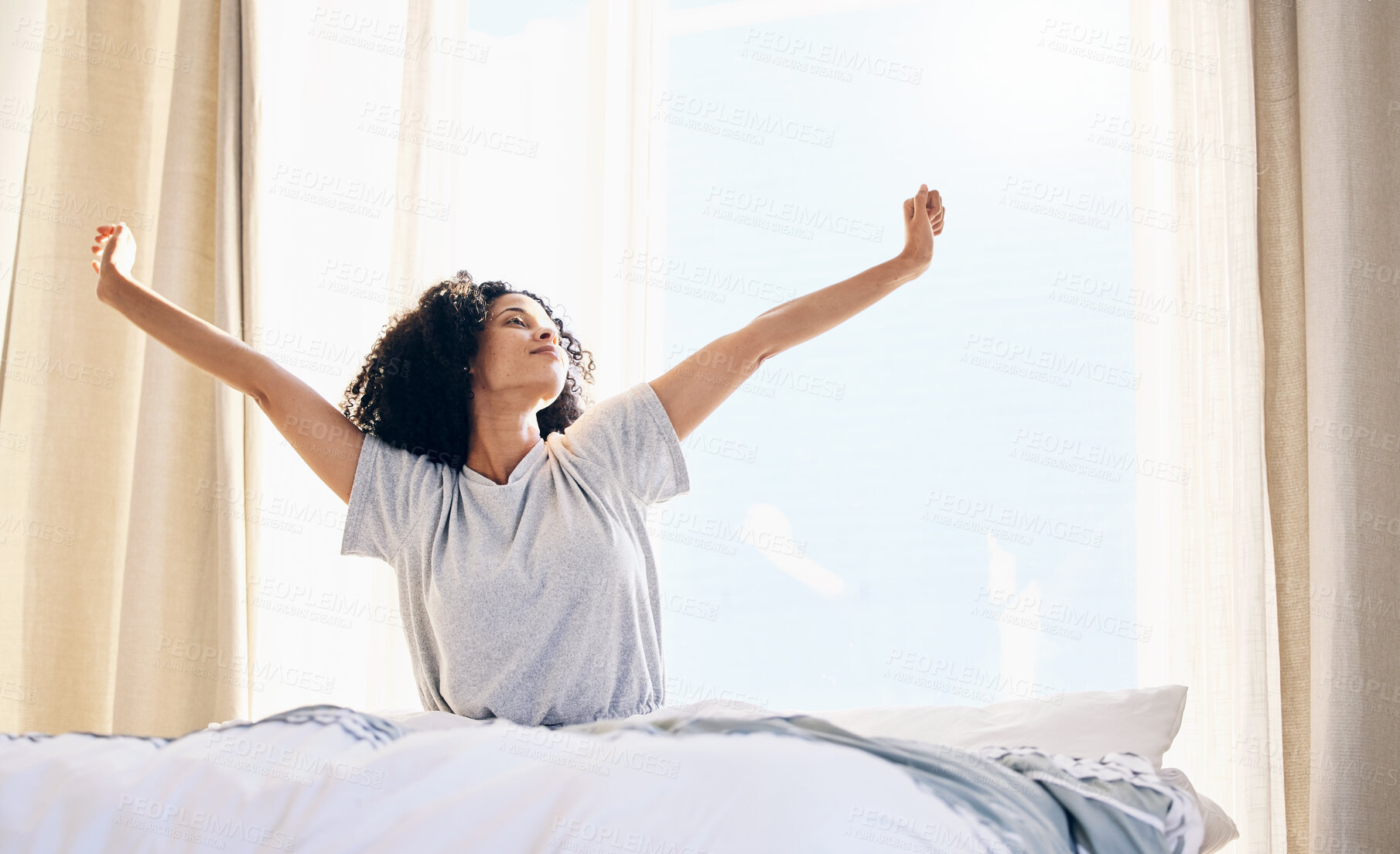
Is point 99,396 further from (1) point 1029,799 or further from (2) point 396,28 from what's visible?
(1) point 1029,799

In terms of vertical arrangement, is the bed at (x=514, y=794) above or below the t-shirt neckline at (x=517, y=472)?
below

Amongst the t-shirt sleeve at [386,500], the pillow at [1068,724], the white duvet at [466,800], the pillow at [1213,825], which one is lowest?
the pillow at [1213,825]

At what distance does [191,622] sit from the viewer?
2.26 metres

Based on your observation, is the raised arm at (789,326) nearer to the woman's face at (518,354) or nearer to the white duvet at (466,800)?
the woman's face at (518,354)

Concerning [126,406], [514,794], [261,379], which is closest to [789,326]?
[261,379]

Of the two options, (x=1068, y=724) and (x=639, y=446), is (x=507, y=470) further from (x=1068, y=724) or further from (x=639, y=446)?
(x=1068, y=724)

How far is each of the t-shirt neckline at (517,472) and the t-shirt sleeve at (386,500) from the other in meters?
0.04

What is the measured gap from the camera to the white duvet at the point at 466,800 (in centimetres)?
83

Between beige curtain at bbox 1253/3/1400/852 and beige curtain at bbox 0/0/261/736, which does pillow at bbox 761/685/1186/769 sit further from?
beige curtain at bbox 0/0/261/736

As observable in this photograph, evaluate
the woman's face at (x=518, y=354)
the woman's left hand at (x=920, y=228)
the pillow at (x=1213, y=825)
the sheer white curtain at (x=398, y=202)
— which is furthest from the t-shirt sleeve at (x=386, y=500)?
the pillow at (x=1213, y=825)

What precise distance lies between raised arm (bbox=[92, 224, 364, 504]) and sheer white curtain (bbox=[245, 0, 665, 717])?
539 millimetres

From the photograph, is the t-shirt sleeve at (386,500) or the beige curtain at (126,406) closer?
the t-shirt sleeve at (386,500)

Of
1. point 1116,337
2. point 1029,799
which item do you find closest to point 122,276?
point 1029,799

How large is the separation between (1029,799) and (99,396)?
2.14 m
